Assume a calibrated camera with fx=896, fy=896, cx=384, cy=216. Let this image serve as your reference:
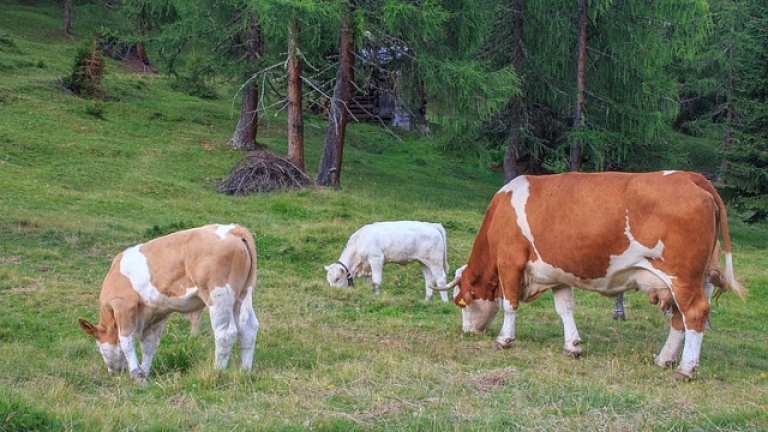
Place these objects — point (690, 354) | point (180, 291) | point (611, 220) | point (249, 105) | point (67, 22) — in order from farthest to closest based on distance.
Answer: point (67, 22) → point (249, 105) → point (611, 220) → point (690, 354) → point (180, 291)

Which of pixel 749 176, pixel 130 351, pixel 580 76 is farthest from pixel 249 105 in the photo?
pixel 130 351

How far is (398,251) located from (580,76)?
44.5ft

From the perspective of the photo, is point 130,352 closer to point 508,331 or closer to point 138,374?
point 138,374

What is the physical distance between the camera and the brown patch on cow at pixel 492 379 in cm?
810

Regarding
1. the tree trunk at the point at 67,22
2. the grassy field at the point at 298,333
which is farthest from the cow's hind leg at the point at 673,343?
the tree trunk at the point at 67,22

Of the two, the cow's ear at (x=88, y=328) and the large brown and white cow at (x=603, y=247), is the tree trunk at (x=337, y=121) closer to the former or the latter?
the large brown and white cow at (x=603, y=247)

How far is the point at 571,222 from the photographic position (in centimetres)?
1024

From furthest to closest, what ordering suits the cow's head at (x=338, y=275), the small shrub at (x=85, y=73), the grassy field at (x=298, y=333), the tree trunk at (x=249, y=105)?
the small shrub at (x=85, y=73)
the tree trunk at (x=249, y=105)
the cow's head at (x=338, y=275)
the grassy field at (x=298, y=333)

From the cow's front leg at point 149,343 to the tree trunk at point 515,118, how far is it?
19.6 m

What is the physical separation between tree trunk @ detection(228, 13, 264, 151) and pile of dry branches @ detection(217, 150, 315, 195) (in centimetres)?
414

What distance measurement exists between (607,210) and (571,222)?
0.48m

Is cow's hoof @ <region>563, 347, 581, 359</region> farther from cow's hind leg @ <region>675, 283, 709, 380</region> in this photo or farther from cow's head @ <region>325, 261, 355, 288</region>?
cow's head @ <region>325, 261, 355, 288</region>

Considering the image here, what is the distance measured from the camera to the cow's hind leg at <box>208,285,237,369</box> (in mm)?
8594

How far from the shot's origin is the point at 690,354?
9.22 meters
